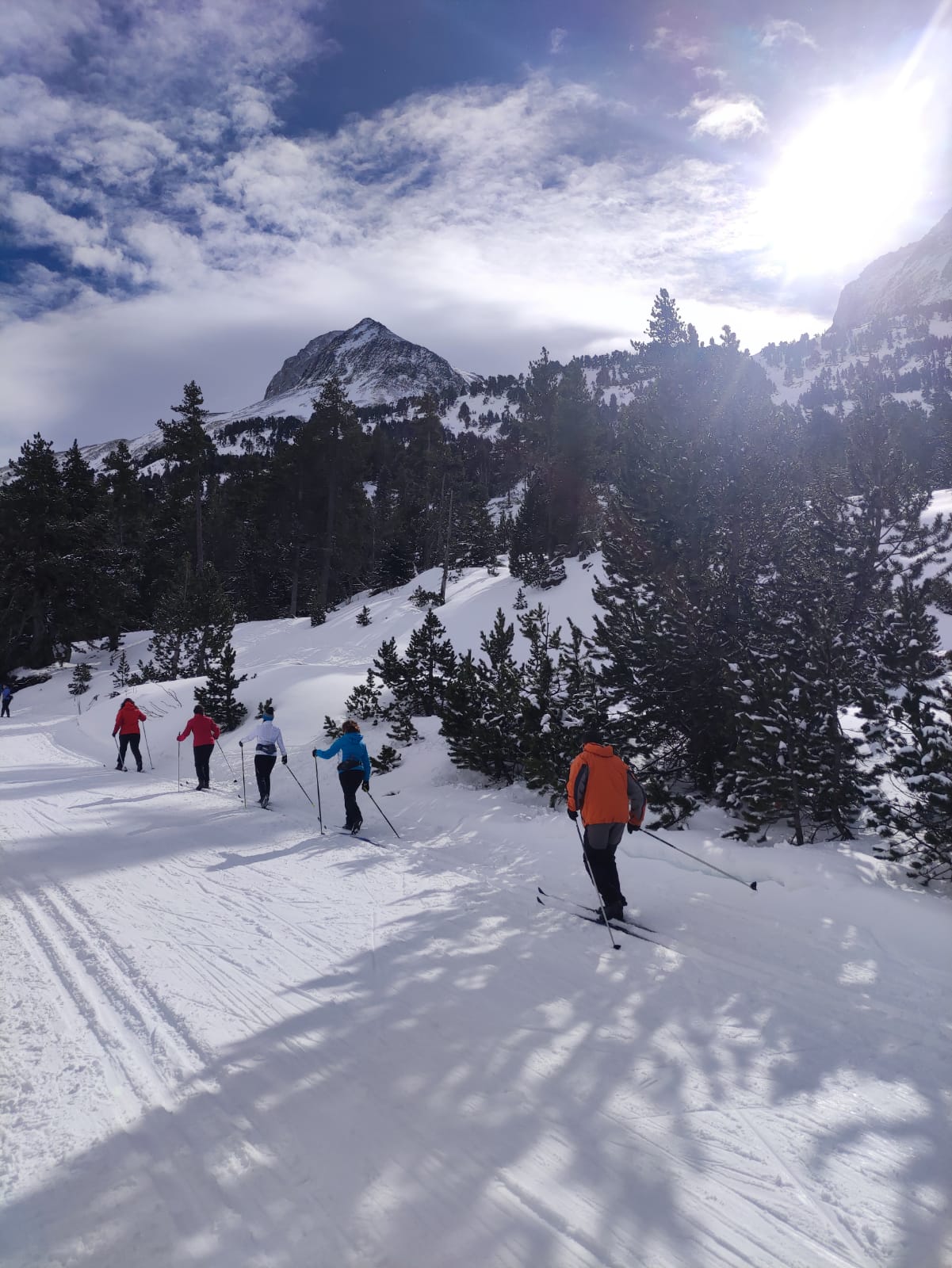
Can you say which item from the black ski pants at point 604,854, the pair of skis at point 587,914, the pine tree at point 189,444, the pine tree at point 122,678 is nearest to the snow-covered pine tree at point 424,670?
the pair of skis at point 587,914

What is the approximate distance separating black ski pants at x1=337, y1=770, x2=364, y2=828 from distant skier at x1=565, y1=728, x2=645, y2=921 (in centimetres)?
432

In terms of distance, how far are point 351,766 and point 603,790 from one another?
480 centimetres

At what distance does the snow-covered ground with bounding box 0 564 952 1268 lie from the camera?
2625 mm

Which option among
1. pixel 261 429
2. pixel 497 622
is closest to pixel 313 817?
pixel 497 622

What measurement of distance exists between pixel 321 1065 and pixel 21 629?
3953 centimetres

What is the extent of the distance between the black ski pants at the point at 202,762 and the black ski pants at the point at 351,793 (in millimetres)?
4526

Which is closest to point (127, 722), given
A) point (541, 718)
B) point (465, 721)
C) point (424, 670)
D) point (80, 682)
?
point (424, 670)

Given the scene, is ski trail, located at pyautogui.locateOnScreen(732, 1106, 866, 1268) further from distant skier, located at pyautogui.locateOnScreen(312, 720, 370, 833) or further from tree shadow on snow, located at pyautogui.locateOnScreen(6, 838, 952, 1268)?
distant skier, located at pyautogui.locateOnScreen(312, 720, 370, 833)

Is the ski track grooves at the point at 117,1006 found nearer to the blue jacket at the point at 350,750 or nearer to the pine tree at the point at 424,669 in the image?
the blue jacket at the point at 350,750

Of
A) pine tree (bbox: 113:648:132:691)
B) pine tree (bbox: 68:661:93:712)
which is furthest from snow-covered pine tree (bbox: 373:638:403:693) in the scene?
pine tree (bbox: 68:661:93:712)

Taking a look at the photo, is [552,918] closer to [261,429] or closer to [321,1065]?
[321,1065]

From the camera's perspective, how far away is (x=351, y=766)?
9.69 meters

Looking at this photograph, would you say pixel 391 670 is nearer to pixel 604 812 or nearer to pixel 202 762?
pixel 202 762

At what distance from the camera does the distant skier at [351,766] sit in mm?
9461
